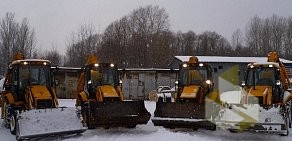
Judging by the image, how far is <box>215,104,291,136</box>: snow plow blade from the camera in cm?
1296

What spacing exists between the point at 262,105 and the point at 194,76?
3.37 meters

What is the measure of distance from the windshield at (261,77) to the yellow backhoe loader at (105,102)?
4.18m

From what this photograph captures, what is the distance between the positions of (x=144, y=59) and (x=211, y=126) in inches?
2529

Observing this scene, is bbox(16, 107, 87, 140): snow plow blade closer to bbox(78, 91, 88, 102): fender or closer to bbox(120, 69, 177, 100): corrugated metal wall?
bbox(78, 91, 88, 102): fender

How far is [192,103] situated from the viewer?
14398 mm

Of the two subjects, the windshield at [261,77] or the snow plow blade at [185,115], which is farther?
the windshield at [261,77]

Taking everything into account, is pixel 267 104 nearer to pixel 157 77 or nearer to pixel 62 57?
pixel 157 77

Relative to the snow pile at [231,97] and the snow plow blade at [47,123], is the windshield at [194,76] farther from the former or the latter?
the snow pile at [231,97]

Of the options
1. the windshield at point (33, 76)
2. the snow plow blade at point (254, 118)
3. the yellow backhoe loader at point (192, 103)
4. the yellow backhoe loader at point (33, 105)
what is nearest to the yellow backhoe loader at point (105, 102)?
the yellow backhoe loader at point (192, 103)

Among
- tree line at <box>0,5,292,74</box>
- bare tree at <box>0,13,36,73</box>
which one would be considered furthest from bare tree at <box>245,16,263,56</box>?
bare tree at <box>0,13,36,73</box>

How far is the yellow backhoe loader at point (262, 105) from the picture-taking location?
13.0 meters

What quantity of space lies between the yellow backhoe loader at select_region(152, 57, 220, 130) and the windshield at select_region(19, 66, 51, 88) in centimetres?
434

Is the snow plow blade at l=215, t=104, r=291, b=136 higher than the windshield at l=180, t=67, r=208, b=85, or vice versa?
the windshield at l=180, t=67, r=208, b=85

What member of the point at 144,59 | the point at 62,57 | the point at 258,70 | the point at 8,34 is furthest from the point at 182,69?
the point at 62,57
